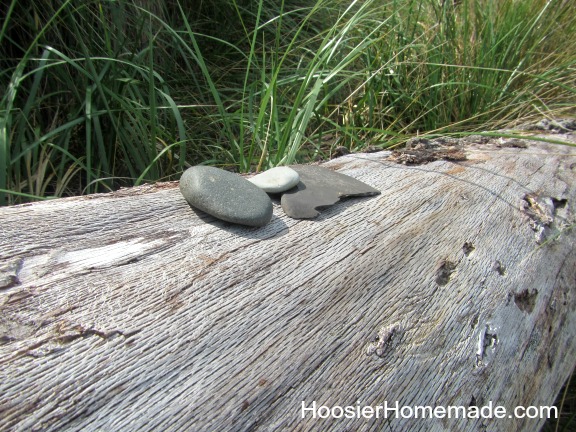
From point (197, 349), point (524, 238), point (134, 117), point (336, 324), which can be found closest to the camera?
point (197, 349)

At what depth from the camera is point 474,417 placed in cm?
92

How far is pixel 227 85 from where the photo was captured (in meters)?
3.12

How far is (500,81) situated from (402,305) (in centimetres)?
198

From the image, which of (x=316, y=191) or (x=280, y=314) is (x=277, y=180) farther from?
(x=280, y=314)

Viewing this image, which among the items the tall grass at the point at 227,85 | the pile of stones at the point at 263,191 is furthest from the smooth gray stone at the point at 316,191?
the tall grass at the point at 227,85

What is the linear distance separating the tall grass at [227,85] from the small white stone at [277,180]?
20.5 inches

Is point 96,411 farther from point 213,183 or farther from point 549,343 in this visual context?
point 549,343

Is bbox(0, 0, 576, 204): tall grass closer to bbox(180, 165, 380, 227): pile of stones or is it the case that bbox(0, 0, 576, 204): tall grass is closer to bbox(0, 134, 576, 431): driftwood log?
bbox(180, 165, 380, 227): pile of stones

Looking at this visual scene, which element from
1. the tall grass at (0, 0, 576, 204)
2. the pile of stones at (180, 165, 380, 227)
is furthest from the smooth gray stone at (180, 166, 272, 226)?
the tall grass at (0, 0, 576, 204)

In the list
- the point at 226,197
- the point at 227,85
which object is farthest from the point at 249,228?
the point at 227,85

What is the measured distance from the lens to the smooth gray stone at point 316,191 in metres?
1.22

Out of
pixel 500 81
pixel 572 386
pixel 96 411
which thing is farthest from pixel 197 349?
pixel 500 81

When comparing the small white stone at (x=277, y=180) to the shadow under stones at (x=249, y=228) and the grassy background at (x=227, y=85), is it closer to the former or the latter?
the shadow under stones at (x=249, y=228)

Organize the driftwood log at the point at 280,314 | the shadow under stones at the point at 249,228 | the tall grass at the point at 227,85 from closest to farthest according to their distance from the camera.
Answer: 1. the driftwood log at the point at 280,314
2. the shadow under stones at the point at 249,228
3. the tall grass at the point at 227,85
